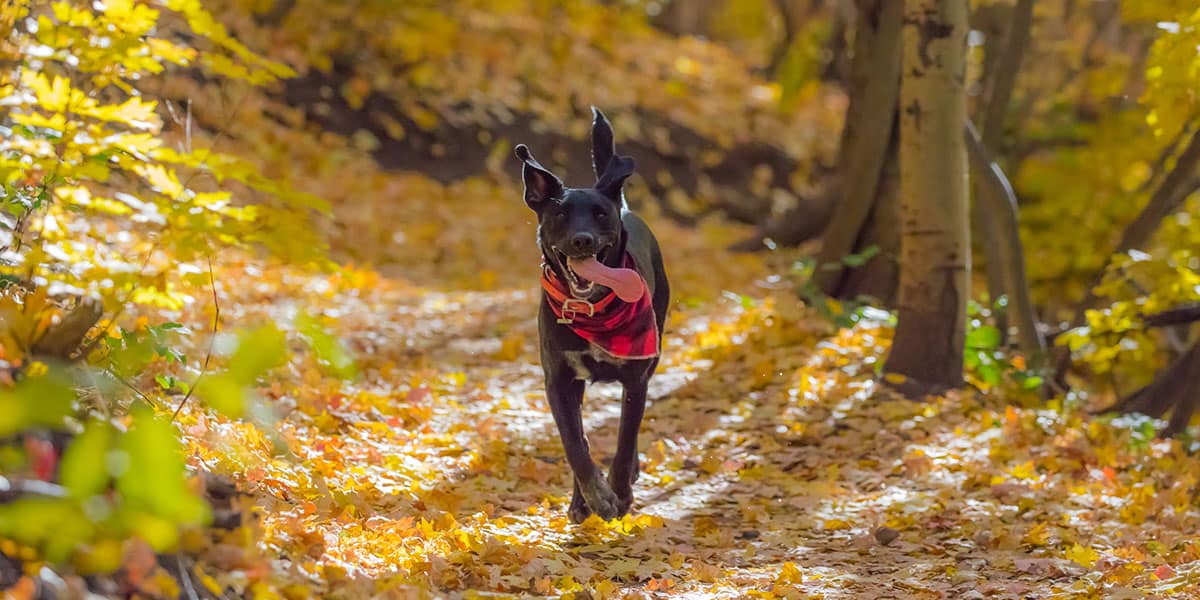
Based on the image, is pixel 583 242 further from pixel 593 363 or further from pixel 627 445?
pixel 627 445

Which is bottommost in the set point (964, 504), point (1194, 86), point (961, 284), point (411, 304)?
point (411, 304)

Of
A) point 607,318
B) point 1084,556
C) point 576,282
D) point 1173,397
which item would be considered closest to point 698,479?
point 607,318

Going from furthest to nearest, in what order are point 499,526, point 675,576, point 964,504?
1. point 964,504
2. point 499,526
3. point 675,576

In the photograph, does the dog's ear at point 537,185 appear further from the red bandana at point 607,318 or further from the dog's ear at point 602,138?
the dog's ear at point 602,138

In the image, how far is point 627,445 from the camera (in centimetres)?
477

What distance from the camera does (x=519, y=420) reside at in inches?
247

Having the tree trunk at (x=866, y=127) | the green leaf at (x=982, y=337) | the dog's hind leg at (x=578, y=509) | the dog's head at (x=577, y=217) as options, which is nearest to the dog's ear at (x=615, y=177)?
Result: the dog's head at (x=577, y=217)

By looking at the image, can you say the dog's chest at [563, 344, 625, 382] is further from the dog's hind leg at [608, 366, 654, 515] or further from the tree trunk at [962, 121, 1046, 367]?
the tree trunk at [962, 121, 1046, 367]

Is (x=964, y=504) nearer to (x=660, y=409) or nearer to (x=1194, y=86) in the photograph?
(x=660, y=409)

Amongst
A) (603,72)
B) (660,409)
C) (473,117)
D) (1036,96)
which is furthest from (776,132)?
(660,409)

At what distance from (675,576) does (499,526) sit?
0.77m

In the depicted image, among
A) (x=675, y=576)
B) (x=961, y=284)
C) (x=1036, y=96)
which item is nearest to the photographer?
(x=675, y=576)

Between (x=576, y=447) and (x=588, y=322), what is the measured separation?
0.54 m

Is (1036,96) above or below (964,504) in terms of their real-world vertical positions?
above
